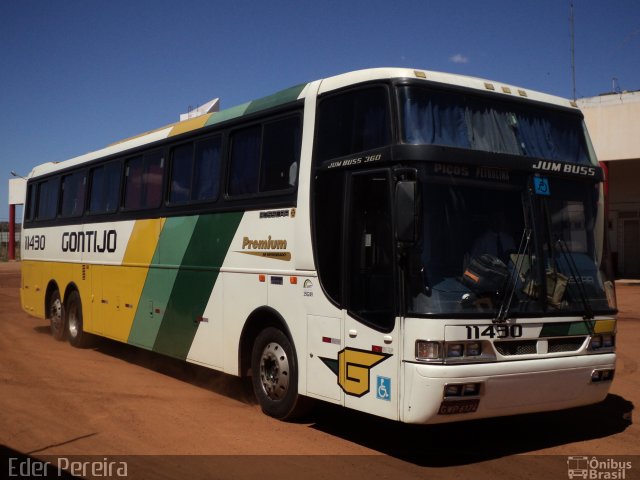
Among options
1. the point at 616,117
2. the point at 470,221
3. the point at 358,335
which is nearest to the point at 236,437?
the point at 358,335

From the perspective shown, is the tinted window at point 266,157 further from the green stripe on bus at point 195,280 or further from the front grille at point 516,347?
the front grille at point 516,347

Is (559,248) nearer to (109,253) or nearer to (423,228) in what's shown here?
(423,228)

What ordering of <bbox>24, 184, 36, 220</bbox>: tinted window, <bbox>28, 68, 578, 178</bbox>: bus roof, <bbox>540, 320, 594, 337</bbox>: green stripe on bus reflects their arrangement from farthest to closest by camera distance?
<bbox>24, 184, 36, 220</bbox>: tinted window < <bbox>28, 68, 578, 178</bbox>: bus roof < <bbox>540, 320, 594, 337</bbox>: green stripe on bus

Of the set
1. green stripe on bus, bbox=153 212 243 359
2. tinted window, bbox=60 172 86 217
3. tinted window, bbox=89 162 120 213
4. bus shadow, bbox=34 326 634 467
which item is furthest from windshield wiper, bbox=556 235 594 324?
tinted window, bbox=60 172 86 217

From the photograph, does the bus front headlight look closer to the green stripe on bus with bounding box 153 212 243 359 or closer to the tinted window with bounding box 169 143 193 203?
the green stripe on bus with bounding box 153 212 243 359

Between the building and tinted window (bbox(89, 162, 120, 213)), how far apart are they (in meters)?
17.5

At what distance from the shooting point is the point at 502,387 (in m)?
6.39

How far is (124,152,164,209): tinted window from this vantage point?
11.1 metres

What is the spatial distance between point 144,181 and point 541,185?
6.62 m

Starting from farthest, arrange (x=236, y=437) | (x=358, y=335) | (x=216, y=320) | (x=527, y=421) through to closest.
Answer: (x=216, y=320) → (x=527, y=421) → (x=236, y=437) → (x=358, y=335)

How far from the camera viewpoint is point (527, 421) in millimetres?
8344

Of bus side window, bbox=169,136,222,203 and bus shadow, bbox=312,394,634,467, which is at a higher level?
bus side window, bbox=169,136,222,203

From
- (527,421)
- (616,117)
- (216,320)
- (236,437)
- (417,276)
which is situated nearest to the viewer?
(417,276)

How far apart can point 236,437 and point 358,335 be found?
1712 millimetres
